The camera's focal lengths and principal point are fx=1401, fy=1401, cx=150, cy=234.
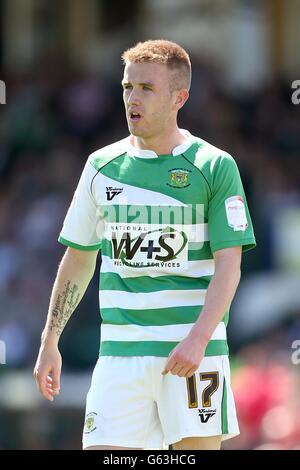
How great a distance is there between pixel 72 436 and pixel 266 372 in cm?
170

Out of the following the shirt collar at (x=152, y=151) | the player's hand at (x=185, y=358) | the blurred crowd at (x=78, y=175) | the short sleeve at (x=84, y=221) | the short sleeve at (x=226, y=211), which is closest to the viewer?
the player's hand at (x=185, y=358)

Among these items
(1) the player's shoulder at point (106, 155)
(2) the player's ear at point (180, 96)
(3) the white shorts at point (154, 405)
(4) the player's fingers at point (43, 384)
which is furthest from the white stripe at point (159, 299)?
(2) the player's ear at point (180, 96)

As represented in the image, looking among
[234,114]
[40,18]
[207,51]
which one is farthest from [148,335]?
[40,18]

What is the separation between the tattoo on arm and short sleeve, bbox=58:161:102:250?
0.19m

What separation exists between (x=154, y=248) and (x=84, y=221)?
0.43 metres

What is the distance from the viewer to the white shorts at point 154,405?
593 cm

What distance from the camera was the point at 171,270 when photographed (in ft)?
19.6

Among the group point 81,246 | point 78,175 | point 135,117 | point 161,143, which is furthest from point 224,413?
→ point 78,175

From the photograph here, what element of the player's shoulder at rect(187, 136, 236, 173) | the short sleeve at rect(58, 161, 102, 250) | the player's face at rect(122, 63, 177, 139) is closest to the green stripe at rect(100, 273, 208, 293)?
the short sleeve at rect(58, 161, 102, 250)

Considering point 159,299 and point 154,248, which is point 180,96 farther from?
point 159,299

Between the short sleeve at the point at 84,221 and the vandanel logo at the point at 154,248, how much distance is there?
10.5 inches

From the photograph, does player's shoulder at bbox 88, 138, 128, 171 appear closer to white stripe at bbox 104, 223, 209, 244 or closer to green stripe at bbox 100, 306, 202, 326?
white stripe at bbox 104, 223, 209, 244

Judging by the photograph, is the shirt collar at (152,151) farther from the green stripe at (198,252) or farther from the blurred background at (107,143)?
the blurred background at (107,143)

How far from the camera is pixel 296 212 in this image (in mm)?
11828
